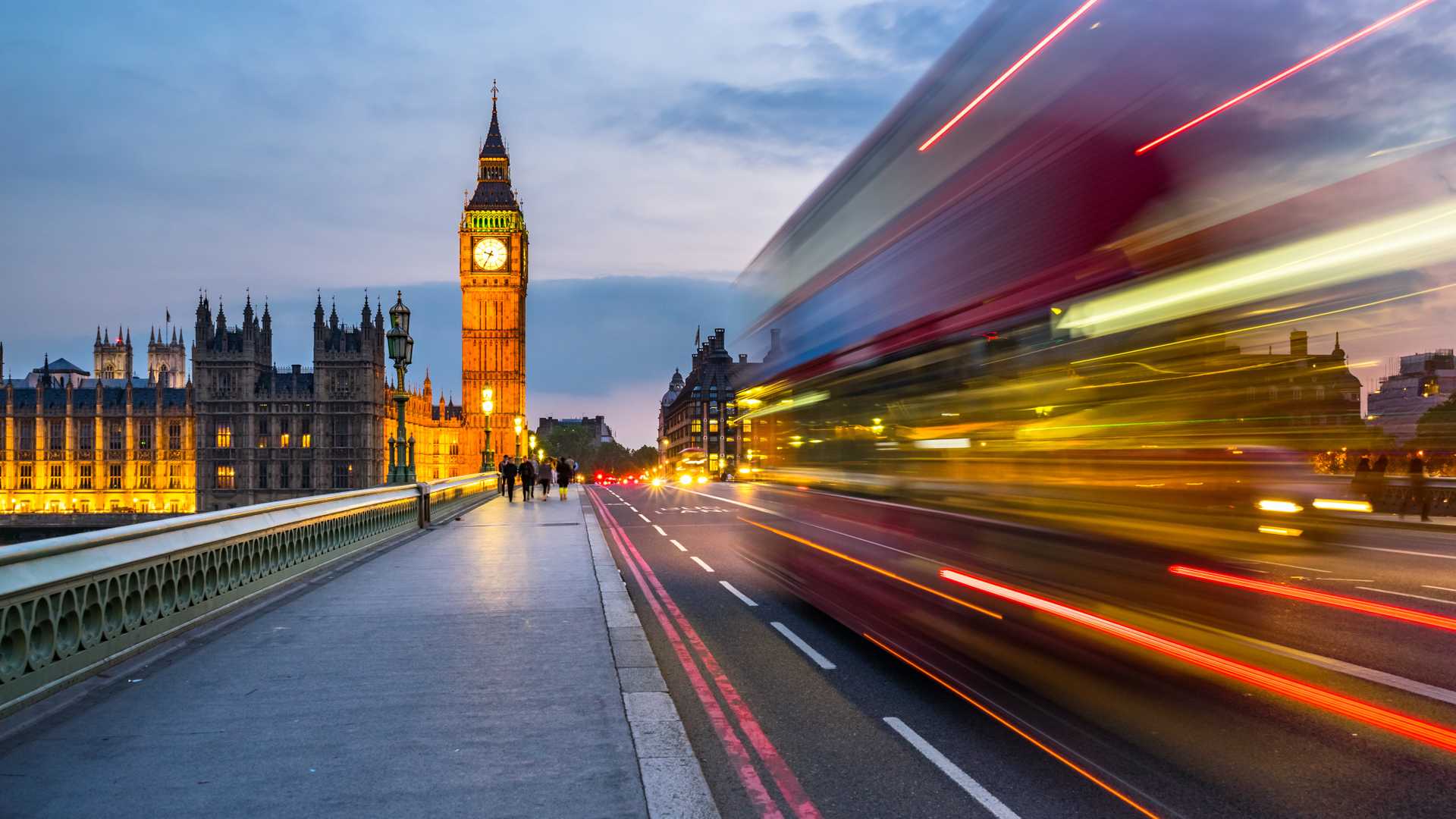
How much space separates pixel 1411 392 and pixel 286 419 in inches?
5300

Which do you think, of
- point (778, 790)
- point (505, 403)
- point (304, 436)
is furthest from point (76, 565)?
point (505, 403)

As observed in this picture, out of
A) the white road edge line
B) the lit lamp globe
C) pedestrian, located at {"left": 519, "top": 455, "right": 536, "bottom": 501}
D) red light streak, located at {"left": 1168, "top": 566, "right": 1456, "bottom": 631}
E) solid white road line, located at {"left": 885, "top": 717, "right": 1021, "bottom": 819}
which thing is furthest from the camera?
pedestrian, located at {"left": 519, "top": 455, "right": 536, "bottom": 501}

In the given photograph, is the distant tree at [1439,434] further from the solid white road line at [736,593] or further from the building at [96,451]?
the building at [96,451]

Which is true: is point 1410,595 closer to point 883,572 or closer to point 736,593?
point 883,572

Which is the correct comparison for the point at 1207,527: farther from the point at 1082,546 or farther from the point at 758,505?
the point at 758,505

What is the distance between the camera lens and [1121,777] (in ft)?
18.7

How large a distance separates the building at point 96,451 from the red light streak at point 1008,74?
444 feet

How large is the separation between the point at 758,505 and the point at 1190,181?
29.6m

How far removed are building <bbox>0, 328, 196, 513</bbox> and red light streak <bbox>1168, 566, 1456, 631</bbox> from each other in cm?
13678

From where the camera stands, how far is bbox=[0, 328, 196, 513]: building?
125562 millimetres

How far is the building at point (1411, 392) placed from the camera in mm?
5781

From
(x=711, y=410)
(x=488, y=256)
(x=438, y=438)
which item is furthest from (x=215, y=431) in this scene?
(x=711, y=410)

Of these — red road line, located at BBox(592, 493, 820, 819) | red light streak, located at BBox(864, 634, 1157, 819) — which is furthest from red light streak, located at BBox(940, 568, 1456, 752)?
red road line, located at BBox(592, 493, 820, 819)

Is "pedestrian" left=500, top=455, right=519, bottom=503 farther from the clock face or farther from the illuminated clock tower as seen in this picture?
the clock face
